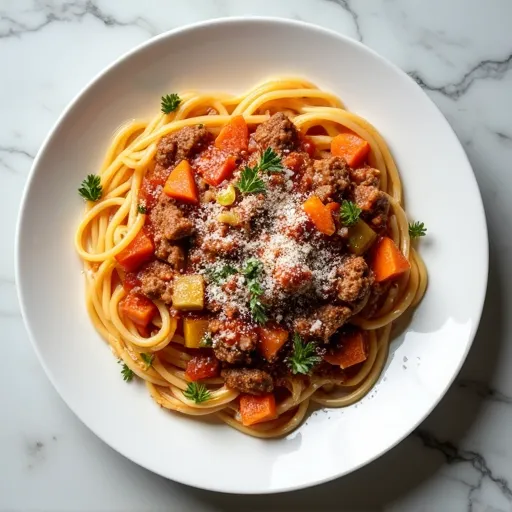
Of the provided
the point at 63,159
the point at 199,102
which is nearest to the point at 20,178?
the point at 63,159

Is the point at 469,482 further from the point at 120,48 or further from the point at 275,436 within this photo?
the point at 120,48

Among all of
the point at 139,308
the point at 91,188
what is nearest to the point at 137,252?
the point at 139,308

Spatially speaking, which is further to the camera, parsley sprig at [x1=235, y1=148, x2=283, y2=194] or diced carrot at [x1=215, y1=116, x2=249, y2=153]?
diced carrot at [x1=215, y1=116, x2=249, y2=153]

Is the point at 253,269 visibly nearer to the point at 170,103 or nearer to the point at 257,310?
the point at 257,310

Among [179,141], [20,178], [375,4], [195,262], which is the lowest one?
[20,178]

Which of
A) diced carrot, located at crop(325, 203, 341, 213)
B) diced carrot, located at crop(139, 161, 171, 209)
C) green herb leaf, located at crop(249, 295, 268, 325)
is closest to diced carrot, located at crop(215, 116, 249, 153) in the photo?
diced carrot, located at crop(139, 161, 171, 209)

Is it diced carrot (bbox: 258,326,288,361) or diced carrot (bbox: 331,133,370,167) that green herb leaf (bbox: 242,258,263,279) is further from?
diced carrot (bbox: 331,133,370,167)
